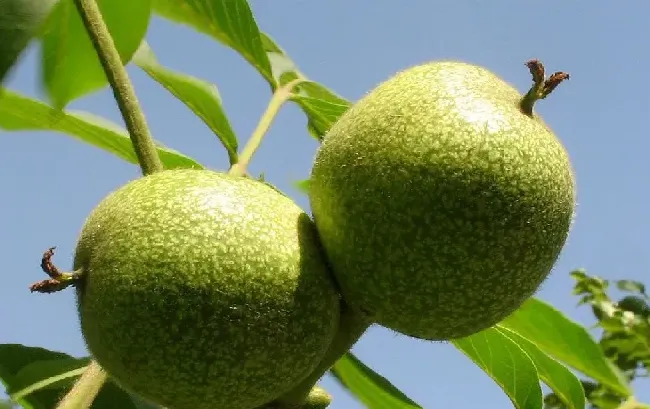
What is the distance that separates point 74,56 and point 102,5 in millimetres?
157

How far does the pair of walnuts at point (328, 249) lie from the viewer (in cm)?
171

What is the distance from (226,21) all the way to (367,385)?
1125mm

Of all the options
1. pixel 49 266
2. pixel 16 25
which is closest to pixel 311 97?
pixel 49 266

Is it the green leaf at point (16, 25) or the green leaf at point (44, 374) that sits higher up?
the green leaf at point (16, 25)

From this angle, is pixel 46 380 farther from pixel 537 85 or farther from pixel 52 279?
pixel 537 85

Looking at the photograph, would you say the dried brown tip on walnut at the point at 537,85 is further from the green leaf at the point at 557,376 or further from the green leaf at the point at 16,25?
the green leaf at the point at 16,25

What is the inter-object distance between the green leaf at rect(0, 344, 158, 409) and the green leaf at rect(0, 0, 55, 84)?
0.91 meters

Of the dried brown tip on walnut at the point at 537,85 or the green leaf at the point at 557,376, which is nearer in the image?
the dried brown tip on walnut at the point at 537,85

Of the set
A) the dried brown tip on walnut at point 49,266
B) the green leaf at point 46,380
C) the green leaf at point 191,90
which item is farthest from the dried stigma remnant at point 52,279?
the green leaf at point 191,90

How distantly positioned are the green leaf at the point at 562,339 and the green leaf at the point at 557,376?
2.5 inches

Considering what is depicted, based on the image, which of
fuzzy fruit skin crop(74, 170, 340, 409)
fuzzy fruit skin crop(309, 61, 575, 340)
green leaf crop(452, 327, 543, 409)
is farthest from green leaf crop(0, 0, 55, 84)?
green leaf crop(452, 327, 543, 409)

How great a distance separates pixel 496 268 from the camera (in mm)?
1768

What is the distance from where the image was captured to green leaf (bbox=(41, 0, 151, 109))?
2391 mm

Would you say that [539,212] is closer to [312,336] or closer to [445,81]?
[445,81]
